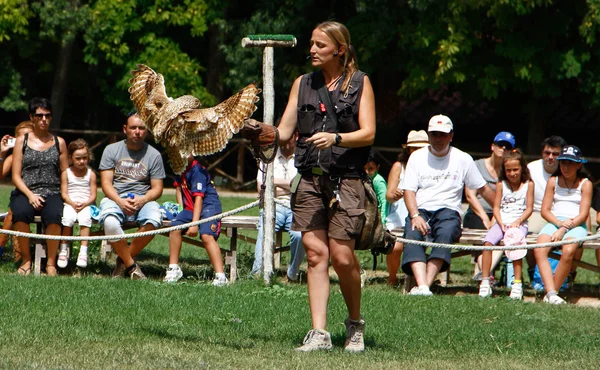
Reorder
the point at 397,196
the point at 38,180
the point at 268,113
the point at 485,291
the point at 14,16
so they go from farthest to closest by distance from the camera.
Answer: the point at 14,16
the point at 397,196
the point at 38,180
the point at 485,291
the point at 268,113

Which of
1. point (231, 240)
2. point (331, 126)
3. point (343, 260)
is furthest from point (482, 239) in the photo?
point (331, 126)

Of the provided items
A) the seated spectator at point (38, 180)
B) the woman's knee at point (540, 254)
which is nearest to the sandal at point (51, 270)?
the seated spectator at point (38, 180)

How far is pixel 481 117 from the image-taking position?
96.1 feet

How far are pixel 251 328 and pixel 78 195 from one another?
369 cm

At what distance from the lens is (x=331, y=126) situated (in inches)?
224

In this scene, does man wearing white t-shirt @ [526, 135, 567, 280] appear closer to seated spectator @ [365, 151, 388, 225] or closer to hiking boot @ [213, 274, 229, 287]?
seated spectator @ [365, 151, 388, 225]

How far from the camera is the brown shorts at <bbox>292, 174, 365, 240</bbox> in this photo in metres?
5.67

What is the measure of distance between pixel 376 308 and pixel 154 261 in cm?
384

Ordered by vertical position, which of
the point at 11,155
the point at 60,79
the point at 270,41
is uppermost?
the point at 60,79

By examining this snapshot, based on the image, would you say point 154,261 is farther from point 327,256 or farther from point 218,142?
point 327,256

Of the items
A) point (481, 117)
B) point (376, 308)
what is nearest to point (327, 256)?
point (376, 308)

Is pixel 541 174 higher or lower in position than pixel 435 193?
higher

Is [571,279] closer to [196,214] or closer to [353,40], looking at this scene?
[196,214]

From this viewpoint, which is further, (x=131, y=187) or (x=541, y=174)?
(x=541, y=174)
